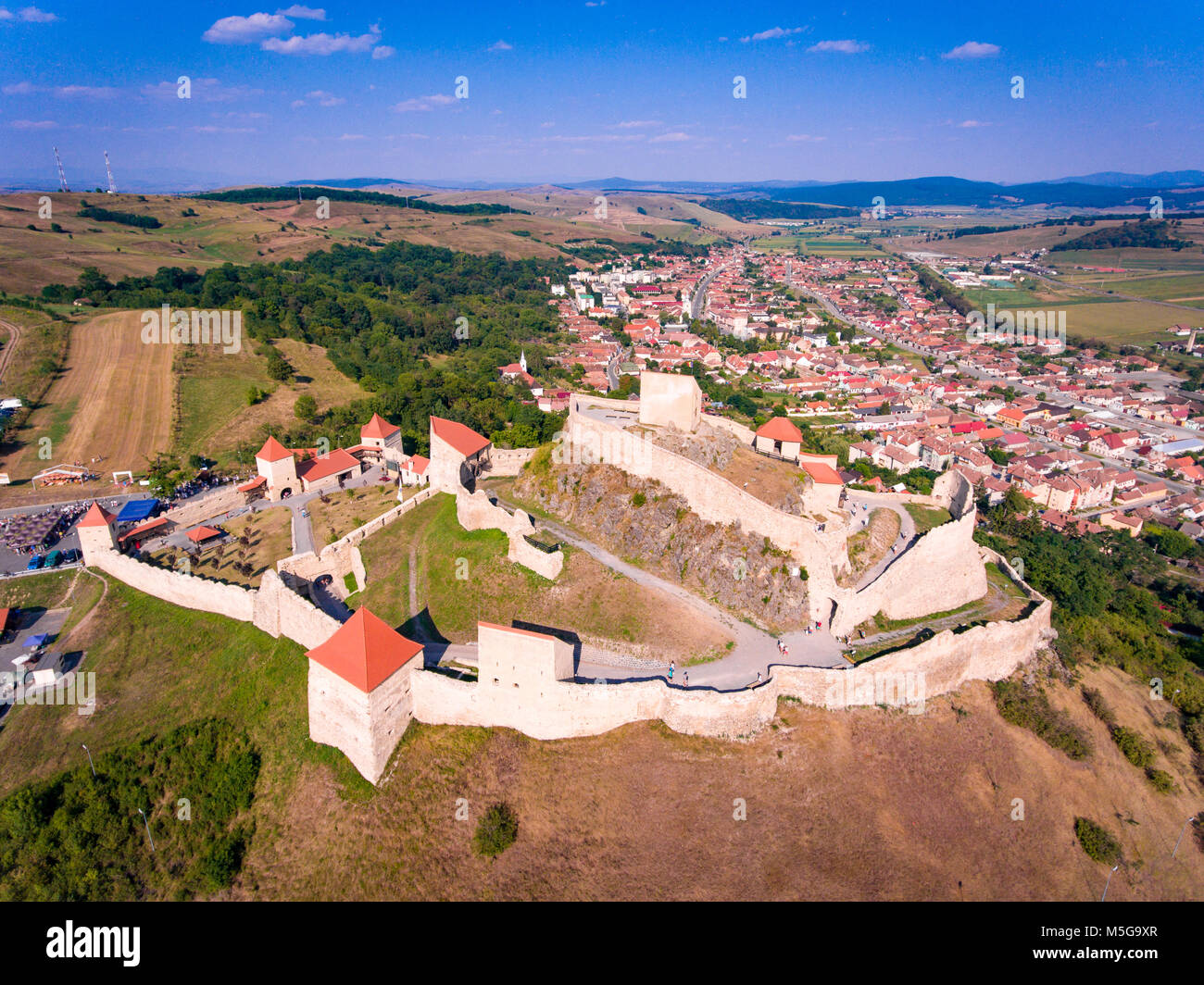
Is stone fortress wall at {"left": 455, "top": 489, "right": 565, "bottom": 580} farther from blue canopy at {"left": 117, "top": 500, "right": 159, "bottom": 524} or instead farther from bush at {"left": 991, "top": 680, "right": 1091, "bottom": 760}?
blue canopy at {"left": 117, "top": 500, "right": 159, "bottom": 524}

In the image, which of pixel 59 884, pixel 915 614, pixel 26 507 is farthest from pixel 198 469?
pixel 915 614

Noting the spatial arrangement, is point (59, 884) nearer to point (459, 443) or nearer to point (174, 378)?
point (459, 443)

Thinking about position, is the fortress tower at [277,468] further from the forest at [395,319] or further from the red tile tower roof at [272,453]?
the forest at [395,319]

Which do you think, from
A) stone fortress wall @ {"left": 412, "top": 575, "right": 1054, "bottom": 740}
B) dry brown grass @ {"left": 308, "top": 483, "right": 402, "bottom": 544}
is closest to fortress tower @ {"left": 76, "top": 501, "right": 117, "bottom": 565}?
dry brown grass @ {"left": 308, "top": 483, "right": 402, "bottom": 544}

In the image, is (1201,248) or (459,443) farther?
(1201,248)

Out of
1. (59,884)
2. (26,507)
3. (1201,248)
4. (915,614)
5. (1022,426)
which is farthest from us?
(1201,248)

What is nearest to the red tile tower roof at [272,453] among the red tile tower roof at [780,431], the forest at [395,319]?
the forest at [395,319]

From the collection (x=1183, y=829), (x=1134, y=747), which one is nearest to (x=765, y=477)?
(x=1134, y=747)
